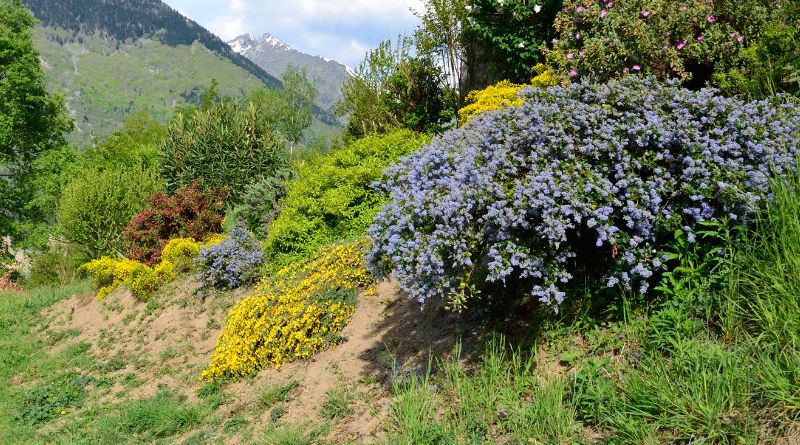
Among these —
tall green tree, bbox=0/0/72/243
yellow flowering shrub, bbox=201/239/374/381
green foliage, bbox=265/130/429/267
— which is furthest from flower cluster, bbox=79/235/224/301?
tall green tree, bbox=0/0/72/243

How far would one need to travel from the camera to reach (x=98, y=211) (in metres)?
18.0

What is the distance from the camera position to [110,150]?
30062 millimetres

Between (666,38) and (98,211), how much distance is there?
16.8 m

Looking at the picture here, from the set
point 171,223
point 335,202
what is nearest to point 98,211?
point 171,223

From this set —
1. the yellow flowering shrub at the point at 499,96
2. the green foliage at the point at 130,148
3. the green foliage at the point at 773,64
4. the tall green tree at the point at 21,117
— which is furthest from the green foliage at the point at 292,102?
the green foliage at the point at 773,64

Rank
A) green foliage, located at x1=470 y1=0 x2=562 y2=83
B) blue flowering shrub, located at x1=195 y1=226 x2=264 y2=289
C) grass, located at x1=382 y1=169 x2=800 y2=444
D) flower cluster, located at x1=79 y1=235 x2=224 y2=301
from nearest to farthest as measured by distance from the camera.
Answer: grass, located at x1=382 y1=169 x2=800 y2=444
blue flowering shrub, located at x1=195 y1=226 x2=264 y2=289
flower cluster, located at x1=79 y1=235 x2=224 y2=301
green foliage, located at x1=470 y1=0 x2=562 y2=83

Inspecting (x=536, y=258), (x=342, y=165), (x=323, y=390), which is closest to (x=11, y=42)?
(x=342, y=165)

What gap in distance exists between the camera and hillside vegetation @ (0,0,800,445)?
394cm

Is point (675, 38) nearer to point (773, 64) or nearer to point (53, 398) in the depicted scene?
point (773, 64)

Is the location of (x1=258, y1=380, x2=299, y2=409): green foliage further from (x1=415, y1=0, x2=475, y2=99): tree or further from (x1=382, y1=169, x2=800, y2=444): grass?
(x1=415, y1=0, x2=475, y2=99): tree

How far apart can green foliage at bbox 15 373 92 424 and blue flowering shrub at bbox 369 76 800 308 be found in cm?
621

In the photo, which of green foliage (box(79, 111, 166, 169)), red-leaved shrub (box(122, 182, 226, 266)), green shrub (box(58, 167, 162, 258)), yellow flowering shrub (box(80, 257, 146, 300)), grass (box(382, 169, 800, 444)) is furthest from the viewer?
green foliage (box(79, 111, 166, 169))

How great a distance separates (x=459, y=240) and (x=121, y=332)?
9419mm

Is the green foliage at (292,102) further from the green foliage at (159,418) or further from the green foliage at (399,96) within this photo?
the green foliage at (159,418)
